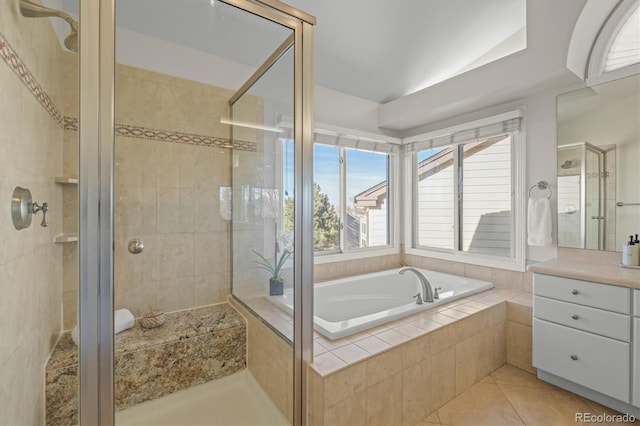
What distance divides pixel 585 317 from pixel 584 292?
15cm

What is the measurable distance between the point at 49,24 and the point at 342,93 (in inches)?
91.8

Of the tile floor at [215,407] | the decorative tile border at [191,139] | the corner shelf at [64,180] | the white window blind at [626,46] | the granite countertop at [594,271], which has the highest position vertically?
the white window blind at [626,46]

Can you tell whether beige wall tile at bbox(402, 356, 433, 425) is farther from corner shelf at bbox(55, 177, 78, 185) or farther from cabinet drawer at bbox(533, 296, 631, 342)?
corner shelf at bbox(55, 177, 78, 185)

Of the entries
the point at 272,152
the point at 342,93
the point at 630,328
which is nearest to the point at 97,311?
the point at 272,152

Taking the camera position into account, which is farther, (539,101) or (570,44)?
(539,101)

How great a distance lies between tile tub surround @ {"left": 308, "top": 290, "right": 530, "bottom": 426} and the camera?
1.40 metres

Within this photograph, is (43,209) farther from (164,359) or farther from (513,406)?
(513,406)

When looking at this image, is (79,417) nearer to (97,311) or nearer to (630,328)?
(97,311)

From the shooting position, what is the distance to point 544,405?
72.6 inches

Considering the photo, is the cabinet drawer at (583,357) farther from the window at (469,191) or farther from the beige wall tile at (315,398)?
the beige wall tile at (315,398)

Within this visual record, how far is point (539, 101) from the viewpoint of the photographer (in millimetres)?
2479

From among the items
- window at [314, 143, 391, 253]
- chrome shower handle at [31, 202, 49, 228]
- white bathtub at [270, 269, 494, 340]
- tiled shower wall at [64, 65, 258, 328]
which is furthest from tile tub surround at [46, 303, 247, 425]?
window at [314, 143, 391, 253]

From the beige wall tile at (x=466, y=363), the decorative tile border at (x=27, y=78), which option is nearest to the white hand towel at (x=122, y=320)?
the decorative tile border at (x=27, y=78)

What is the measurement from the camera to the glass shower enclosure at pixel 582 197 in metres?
2.18
